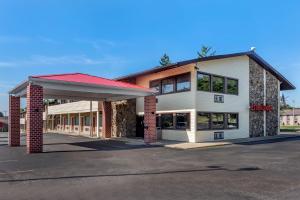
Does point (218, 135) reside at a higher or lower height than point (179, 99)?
lower

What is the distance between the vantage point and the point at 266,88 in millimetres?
31172

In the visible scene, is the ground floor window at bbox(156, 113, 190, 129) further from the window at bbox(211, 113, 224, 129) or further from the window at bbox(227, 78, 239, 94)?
the window at bbox(227, 78, 239, 94)

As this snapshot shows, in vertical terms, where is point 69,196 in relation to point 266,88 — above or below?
below

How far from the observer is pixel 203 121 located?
2412 centimetres

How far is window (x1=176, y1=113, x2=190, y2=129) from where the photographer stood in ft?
78.5

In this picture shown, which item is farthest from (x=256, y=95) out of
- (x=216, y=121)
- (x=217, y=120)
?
(x=216, y=121)

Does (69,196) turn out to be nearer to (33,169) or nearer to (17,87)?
(33,169)

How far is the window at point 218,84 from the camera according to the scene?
25297 millimetres

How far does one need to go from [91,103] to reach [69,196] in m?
27.0

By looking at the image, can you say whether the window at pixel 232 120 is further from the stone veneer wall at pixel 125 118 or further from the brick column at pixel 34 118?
the brick column at pixel 34 118

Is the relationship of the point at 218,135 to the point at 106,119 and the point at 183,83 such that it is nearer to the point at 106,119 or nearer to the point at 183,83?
the point at 183,83

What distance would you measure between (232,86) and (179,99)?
203 inches

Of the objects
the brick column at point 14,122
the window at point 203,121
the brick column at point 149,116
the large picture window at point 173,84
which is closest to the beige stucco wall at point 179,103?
the large picture window at point 173,84

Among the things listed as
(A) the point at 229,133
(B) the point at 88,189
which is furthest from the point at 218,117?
(B) the point at 88,189
